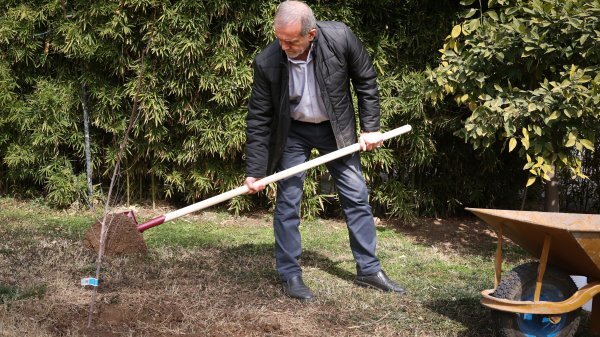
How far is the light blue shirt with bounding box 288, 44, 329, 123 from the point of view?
14.1 feet

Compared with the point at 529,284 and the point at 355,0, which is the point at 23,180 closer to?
the point at 355,0

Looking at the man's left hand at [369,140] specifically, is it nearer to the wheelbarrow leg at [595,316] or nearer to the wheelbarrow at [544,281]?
the wheelbarrow at [544,281]

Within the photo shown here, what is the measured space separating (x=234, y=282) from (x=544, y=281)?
2.00m

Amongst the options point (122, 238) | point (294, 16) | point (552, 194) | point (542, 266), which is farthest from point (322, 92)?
point (552, 194)

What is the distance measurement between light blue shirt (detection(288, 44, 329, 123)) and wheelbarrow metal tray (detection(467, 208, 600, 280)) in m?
1.27

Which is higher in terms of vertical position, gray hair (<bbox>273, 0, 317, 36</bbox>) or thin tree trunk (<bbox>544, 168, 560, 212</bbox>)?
gray hair (<bbox>273, 0, 317, 36</bbox>)

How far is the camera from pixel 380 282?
4.52m

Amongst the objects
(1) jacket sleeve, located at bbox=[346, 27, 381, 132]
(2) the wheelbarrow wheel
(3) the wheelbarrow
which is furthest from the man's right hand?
(2) the wheelbarrow wheel

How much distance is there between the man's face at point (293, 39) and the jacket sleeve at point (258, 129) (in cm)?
31

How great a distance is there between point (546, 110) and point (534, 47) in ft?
1.39

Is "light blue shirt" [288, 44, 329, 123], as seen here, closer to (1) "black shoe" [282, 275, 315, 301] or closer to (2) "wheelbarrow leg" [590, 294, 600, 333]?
(1) "black shoe" [282, 275, 315, 301]

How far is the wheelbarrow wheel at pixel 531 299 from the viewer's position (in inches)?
137

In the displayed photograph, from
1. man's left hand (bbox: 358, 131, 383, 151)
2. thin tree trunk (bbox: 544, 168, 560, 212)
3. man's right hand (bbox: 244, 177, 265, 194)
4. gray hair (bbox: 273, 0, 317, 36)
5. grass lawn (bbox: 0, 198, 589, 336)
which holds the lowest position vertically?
grass lawn (bbox: 0, 198, 589, 336)

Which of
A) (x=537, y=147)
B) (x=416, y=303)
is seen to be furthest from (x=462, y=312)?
(x=537, y=147)
